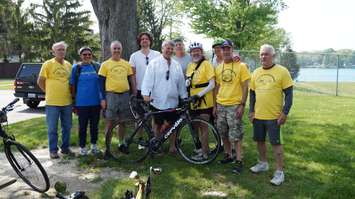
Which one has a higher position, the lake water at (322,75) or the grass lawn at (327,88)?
the lake water at (322,75)

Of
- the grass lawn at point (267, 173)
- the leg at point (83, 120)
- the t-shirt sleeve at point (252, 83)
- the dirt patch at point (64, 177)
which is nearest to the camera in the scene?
the grass lawn at point (267, 173)

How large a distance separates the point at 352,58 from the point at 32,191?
2026 centimetres

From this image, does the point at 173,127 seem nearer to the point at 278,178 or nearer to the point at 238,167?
the point at 238,167

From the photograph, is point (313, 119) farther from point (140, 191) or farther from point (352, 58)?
point (352, 58)

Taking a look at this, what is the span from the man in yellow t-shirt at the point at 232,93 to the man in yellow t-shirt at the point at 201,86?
0.17m

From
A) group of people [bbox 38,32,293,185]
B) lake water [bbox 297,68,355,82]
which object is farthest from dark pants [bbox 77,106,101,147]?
lake water [bbox 297,68,355,82]

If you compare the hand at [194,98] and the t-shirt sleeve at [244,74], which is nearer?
the t-shirt sleeve at [244,74]

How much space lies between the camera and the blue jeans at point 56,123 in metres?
7.32

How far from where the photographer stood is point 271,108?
18.8 ft

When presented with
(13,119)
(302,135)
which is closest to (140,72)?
(302,135)

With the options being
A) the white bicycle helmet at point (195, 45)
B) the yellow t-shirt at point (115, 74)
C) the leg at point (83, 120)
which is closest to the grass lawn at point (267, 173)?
the leg at point (83, 120)

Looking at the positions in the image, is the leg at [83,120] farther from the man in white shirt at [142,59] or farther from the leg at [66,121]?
the man in white shirt at [142,59]

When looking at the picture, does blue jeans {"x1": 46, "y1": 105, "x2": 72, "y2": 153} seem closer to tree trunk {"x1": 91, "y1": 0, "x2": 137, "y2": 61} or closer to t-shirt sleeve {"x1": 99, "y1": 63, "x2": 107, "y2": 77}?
t-shirt sleeve {"x1": 99, "y1": 63, "x2": 107, "y2": 77}

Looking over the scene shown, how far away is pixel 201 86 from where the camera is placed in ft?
21.7
